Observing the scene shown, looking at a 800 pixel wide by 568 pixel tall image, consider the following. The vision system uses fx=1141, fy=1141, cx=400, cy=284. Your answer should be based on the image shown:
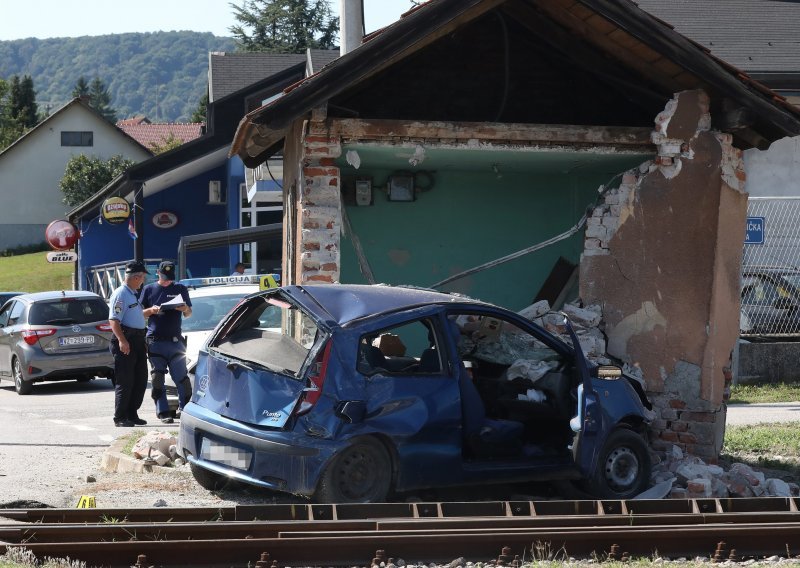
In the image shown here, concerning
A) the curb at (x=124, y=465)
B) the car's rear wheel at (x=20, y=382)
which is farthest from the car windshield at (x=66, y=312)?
the curb at (x=124, y=465)

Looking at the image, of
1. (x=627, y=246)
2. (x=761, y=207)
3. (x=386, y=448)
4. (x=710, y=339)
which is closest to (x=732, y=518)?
(x=386, y=448)

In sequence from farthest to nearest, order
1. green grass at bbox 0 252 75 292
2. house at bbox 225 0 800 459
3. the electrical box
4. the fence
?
green grass at bbox 0 252 75 292, the fence, the electrical box, house at bbox 225 0 800 459

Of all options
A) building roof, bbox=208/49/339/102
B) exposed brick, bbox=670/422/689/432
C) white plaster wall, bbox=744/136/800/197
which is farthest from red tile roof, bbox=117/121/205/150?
exposed brick, bbox=670/422/689/432

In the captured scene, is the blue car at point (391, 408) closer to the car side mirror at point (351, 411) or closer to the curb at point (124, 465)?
the car side mirror at point (351, 411)

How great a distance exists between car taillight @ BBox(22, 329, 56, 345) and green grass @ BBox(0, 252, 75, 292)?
2803 centimetres

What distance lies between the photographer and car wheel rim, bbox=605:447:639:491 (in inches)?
360

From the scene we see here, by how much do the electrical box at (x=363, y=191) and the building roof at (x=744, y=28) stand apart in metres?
12.6

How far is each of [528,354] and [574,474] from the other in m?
1.24

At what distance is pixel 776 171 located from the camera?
22484 mm

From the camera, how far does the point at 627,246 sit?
1116 cm

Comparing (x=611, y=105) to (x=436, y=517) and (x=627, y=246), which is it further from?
(x=436, y=517)

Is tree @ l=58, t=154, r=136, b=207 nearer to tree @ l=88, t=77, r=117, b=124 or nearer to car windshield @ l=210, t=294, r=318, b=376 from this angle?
car windshield @ l=210, t=294, r=318, b=376

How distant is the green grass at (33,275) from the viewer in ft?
153

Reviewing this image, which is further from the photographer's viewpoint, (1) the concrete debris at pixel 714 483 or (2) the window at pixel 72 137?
(2) the window at pixel 72 137
